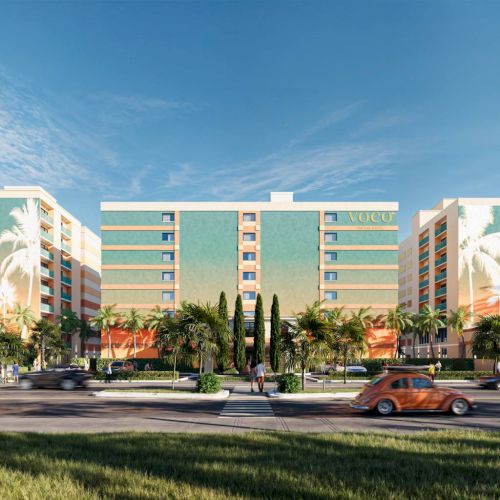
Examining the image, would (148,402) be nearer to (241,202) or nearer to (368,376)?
(368,376)

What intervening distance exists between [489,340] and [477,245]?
112ft

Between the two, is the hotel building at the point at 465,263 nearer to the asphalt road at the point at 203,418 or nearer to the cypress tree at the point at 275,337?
the cypress tree at the point at 275,337

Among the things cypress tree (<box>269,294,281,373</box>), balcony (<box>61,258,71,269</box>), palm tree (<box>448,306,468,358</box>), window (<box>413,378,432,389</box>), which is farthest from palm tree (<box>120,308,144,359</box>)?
window (<box>413,378,432,389</box>)

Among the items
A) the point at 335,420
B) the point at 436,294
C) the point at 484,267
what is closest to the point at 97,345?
the point at 436,294

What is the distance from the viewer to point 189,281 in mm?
68188

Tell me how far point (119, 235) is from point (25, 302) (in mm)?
20961

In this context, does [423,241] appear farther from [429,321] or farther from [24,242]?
[24,242]

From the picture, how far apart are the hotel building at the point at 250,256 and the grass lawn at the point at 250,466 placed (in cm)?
5407

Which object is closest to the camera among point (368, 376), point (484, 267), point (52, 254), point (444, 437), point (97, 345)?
point (444, 437)

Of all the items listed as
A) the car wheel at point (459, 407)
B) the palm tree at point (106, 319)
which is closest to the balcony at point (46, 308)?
the palm tree at point (106, 319)

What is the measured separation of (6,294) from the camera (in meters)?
75.3

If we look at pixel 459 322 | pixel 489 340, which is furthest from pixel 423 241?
pixel 489 340

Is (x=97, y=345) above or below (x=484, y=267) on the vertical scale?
below

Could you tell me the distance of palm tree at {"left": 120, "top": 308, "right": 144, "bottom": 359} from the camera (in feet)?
210
